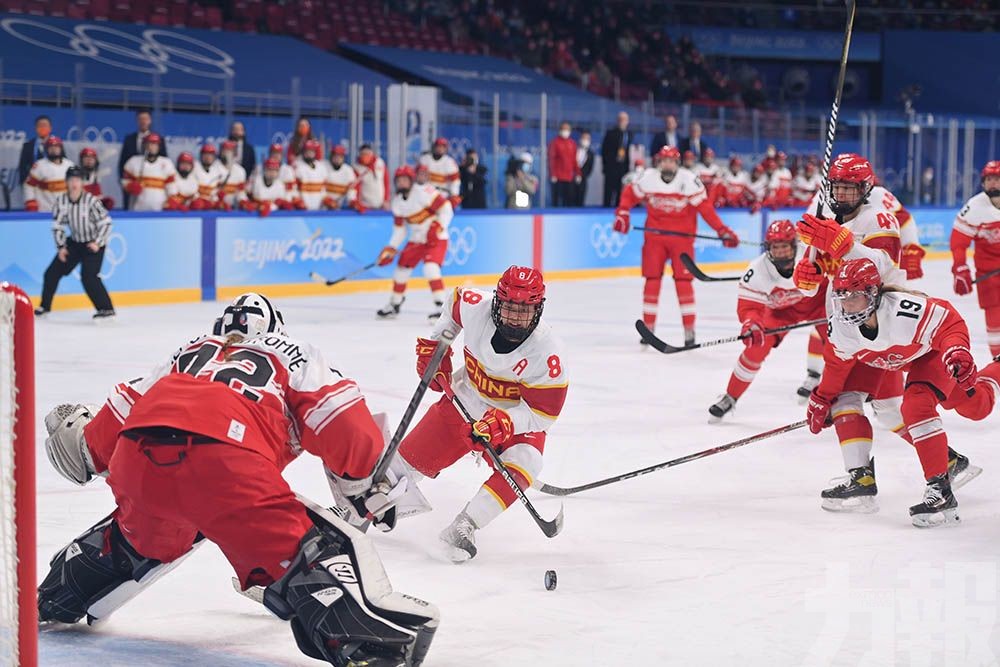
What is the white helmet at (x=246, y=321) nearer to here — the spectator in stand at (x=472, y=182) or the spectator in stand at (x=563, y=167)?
the spectator in stand at (x=472, y=182)


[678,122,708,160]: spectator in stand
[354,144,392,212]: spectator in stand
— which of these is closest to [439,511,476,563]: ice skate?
[354,144,392,212]: spectator in stand

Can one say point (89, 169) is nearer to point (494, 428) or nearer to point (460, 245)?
point (460, 245)

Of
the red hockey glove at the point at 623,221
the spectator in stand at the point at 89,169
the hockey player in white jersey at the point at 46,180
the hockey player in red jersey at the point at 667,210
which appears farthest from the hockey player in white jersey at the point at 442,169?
the red hockey glove at the point at 623,221

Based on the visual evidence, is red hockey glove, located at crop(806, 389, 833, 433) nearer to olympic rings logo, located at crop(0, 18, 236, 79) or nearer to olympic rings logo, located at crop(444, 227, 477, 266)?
olympic rings logo, located at crop(444, 227, 477, 266)

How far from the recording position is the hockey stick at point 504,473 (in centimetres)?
427

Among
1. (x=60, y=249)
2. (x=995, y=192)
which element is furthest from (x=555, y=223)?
(x=995, y=192)

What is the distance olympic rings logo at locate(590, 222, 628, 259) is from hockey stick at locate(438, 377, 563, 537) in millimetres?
10511

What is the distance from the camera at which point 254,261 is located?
12.1m

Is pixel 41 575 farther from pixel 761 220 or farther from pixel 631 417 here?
pixel 761 220

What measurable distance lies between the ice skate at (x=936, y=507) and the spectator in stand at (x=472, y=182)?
1009cm

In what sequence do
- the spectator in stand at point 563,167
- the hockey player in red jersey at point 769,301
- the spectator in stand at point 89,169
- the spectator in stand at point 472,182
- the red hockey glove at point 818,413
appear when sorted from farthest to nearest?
the spectator in stand at point 563,167 < the spectator in stand at point 472,182 < the spectator in stand at point 89,169 < the hockey player in red jersey at point 769,301 < the red hockey glove at point 818,413

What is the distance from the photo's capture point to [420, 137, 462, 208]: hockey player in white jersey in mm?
13812

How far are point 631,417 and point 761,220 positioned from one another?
35.6ft

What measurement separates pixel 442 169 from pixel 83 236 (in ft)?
15.2
